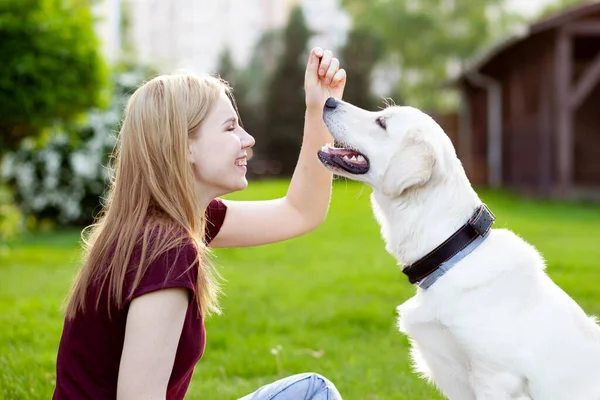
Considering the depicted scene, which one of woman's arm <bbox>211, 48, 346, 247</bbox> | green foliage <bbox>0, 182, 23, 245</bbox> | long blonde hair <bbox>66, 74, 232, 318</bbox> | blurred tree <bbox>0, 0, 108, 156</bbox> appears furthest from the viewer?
green foliage <bbox>0, 182, 23, 245</bbox>

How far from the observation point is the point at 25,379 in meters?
3.88

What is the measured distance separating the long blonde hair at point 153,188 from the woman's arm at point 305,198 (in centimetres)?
74

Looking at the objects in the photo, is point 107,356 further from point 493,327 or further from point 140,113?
point 493,327

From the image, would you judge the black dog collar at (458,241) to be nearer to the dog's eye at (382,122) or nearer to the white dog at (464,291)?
the white dog at (464,291)

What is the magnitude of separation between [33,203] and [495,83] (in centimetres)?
1298

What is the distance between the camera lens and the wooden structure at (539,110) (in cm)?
1532

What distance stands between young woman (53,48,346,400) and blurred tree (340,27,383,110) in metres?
23.7

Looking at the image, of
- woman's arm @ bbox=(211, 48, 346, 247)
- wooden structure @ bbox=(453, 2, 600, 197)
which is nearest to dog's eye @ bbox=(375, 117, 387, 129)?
woman's arm @ bbox=(211, 48, 346, 247)

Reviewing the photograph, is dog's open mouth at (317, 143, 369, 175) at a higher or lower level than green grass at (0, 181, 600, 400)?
higher

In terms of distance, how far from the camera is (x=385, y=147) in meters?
3.04

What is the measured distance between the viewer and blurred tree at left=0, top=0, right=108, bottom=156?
862cm

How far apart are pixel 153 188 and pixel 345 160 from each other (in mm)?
952

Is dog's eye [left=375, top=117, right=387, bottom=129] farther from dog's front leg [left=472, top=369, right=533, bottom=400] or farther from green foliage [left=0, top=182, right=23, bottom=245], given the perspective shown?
green foliage [left=0, top=182, right=23, bottom=245]

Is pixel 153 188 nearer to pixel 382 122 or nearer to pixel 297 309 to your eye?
pixel 382 122
